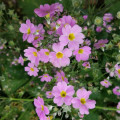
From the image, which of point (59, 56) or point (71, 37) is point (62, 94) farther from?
point (71, 37)

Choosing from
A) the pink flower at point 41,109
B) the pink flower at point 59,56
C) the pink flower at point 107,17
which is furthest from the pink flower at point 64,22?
the pink flower at point 107,17

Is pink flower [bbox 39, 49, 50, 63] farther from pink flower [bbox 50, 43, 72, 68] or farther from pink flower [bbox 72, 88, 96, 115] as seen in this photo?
pink flower [bbox 72, 88, 96, 115]

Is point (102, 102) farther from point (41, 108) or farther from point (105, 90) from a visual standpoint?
point (41, 108)

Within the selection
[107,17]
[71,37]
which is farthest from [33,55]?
[107,17]

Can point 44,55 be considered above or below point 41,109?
above

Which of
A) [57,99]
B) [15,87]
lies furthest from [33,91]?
[57,99]

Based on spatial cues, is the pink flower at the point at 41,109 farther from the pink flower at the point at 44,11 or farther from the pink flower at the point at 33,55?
the pink flower at the point at 44,11
